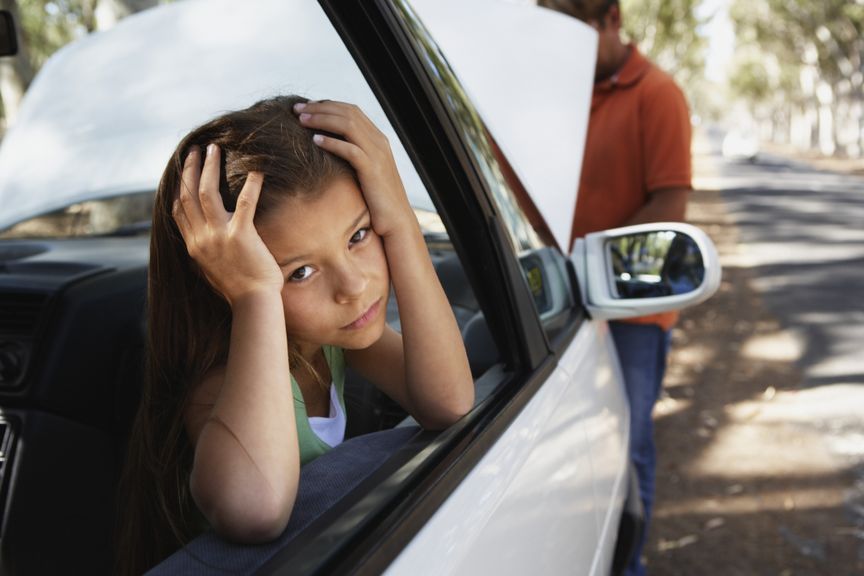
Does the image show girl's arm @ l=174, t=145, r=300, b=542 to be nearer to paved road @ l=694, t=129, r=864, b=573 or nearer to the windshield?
the windshield

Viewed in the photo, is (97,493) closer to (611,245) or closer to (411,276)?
(411,276)

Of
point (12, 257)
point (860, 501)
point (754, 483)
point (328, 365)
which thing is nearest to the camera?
point (328, 365)

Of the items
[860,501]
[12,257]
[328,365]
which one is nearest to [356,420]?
[328,365]

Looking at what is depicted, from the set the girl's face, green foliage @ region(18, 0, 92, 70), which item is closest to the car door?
the girl's face

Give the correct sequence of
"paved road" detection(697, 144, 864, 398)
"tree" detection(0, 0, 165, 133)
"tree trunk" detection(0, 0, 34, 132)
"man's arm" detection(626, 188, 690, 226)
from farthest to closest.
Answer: "paved road" detection(697, 144, 864, 398), "tree trunk" detection(0, 0, 34, 132), "tree" detection(0, 0, 165, 133), "man's arm" detection(626, 188, 690, 226)

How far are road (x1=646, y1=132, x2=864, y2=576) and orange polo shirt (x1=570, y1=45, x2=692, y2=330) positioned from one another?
1290 millimetres

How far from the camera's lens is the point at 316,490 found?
44.3 inches

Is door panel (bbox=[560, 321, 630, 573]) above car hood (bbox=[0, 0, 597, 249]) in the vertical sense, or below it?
below

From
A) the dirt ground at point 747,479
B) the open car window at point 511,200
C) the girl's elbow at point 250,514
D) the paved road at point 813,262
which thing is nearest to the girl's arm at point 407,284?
the open car window at point 511,200

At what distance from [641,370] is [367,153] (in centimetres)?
217

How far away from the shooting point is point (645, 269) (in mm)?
2271

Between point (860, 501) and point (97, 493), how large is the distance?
379 centimetres

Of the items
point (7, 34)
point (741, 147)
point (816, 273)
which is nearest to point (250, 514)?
point (7, 34)

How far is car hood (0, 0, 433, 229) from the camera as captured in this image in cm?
182
